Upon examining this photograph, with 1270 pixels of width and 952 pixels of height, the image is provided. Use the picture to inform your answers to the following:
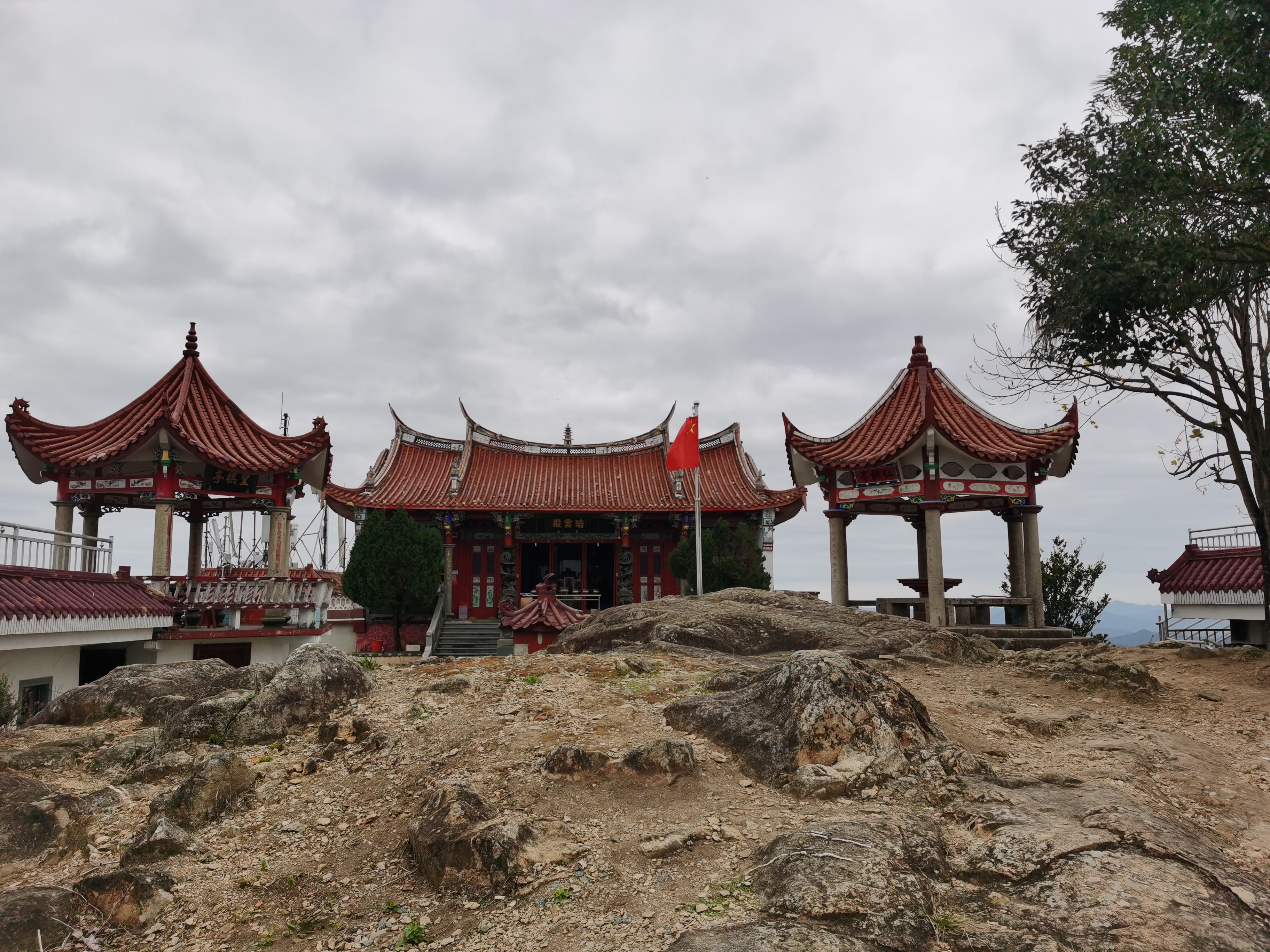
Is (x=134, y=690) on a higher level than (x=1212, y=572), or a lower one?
lower

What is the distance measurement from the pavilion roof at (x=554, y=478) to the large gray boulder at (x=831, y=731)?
1948 centimetres

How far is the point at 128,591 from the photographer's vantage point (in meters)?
16.0

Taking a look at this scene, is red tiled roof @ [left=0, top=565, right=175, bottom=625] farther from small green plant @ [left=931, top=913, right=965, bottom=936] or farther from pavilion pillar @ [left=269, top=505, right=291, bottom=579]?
small green plant @ [left=931, top=913, right=965, bottom=936]

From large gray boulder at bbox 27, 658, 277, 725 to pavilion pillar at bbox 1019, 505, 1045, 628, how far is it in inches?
582

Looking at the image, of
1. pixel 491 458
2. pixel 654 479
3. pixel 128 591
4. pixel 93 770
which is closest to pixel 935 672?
pixel 93 770

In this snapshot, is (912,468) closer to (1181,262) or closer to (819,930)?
(1181,262)

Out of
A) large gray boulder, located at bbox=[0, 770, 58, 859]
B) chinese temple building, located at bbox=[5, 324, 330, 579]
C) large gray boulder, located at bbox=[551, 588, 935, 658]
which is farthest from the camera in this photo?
chinese temple building, located at bbox=[5, 324, 330, 579]

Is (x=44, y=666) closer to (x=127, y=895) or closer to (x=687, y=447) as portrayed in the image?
(x=127, y=895)

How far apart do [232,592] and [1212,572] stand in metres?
20.2

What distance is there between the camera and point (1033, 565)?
18.6 m

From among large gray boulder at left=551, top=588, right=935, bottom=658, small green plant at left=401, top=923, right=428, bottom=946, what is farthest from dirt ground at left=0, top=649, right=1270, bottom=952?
large gray boulder at left=551, top=588, right=935, bottom=658

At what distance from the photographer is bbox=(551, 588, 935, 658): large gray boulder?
38.0 ft

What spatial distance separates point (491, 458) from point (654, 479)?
224 inches

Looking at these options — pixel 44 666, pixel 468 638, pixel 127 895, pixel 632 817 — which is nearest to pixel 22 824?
pixel 127 895
